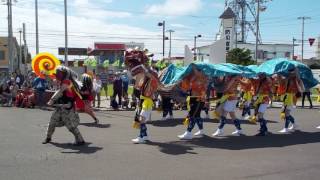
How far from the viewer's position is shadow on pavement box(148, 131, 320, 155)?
1060 cm

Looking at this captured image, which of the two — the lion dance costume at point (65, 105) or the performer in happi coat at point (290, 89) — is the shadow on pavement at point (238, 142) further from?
the lion dance costume at point (65, 105)

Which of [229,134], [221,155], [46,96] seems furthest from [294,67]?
[46,96]

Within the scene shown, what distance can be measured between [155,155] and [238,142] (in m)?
2.86

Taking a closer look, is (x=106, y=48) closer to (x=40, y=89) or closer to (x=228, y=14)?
(x=228, y=14)

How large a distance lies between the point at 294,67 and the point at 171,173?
6500 mm

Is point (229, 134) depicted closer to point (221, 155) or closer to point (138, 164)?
point (221, 155)

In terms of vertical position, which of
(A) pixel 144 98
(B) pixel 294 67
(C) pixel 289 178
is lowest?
(C) pixel 289 178

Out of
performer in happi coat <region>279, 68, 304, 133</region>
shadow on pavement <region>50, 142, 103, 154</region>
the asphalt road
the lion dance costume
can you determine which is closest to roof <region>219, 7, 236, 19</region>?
performer in happi coat <region>279, 68, 304, 133</region>

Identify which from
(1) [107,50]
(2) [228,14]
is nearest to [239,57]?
(1) [107,50]

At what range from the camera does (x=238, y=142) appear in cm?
1159

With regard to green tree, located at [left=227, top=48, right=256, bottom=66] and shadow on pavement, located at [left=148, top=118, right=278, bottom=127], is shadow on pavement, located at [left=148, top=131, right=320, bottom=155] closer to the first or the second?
shadow on pavement, located at [left=148, top=118, right=278, bottom=127]

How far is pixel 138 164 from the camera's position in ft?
28.3

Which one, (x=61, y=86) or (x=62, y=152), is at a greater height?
(x=61, y=86)

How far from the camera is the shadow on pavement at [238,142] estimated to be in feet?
34.8
